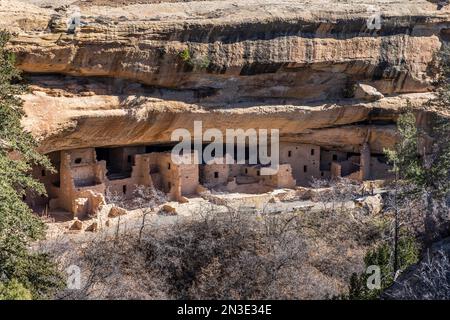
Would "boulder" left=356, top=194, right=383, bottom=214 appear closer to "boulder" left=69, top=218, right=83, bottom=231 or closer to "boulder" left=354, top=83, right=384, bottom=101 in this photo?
"boulder" left=354, top=83, right=384, bottom=101

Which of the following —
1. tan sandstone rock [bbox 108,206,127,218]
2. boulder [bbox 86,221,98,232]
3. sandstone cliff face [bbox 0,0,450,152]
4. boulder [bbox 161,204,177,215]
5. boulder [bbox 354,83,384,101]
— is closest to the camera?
sandstone cliff face [bbox 0,0,450,152]

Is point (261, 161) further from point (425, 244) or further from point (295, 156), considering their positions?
point (425, 244)

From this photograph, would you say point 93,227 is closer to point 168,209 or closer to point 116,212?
point 116,212

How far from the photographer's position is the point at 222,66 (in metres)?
20.2

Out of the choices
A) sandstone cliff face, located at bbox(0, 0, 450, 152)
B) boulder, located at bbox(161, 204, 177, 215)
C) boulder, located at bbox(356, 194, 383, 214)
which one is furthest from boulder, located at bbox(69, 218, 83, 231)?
boulder, located at bbox(356, 194, 383, 214)

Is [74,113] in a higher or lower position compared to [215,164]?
higher

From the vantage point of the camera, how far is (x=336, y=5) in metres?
21.3

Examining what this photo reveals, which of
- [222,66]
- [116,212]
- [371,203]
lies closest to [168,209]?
[116,212]

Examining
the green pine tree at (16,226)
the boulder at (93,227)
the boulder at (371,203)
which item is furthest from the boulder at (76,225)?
the boulder at (371,203)

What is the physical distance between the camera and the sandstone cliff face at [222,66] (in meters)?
18.0

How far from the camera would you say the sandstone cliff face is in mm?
18000

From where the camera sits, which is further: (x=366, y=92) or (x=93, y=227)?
(x=366, y=92)

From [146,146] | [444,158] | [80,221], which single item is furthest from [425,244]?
[146,146]
